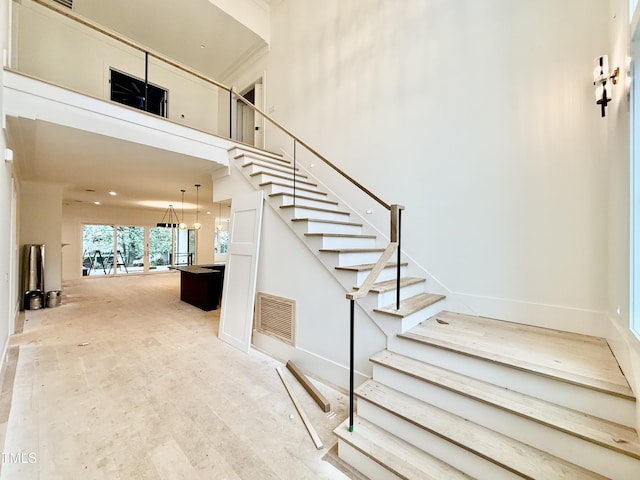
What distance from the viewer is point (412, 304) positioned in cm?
274

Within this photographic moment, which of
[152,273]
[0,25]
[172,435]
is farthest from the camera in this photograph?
[152,273]

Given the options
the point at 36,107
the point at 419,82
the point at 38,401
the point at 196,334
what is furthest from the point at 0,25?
the point at 419,82

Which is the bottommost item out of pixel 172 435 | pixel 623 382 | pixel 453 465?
pixel 172 435

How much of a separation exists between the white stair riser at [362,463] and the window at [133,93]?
292 inches

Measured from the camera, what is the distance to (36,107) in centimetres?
Result: 287

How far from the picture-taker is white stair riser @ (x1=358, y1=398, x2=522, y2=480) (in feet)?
4.95

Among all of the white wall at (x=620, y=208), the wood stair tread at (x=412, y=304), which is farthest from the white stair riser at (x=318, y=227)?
the white wall at (x=620, y=208)

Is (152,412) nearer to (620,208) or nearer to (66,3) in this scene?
(620,208)

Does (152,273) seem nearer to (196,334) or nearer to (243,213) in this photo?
(196,334)

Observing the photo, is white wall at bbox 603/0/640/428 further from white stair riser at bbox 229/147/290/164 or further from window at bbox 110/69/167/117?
window at bbox 110/69/167/117

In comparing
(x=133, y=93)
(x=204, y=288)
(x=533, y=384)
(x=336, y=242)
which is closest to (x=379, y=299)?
(x=336, y=242)

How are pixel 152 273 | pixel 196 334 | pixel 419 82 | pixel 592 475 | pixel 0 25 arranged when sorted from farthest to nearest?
1. pixel 152 273
2. pixel 196 334
3. pixel 419 82
4. pixel 0 25
5. pixel 592 475

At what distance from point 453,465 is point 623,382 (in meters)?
1.10

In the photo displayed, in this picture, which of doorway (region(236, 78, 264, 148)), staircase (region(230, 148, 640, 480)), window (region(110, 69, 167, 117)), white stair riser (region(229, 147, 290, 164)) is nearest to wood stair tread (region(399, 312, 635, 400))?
staircase (region(230, 148, 640, 480))
